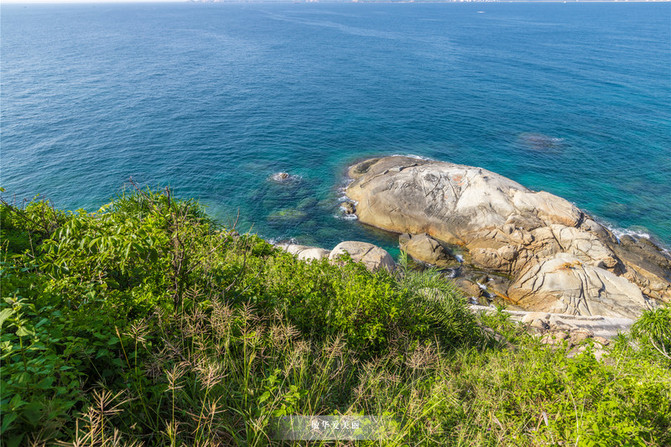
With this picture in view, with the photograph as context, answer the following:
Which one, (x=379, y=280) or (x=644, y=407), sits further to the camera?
(x=379, y=280)

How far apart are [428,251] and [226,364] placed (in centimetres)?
2739

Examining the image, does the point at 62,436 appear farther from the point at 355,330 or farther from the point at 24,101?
the point at 24,101

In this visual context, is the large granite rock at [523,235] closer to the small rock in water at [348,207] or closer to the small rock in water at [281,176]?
the small rock in water at [348,207]

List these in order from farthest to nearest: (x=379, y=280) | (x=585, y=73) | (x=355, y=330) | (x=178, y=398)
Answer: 1. (x=585, y=73)
2. (x=379, y=280)
3. (x=355, y=330)
4. (x=178, y=398)

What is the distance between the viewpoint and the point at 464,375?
9.28 m

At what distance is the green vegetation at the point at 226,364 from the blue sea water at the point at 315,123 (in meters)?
24.5

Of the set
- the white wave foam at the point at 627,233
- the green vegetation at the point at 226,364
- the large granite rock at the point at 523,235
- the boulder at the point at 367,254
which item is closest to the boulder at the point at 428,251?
the large granite rock at the point at 523,235

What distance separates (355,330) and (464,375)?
328 centimetres

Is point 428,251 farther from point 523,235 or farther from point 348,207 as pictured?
point 348,207

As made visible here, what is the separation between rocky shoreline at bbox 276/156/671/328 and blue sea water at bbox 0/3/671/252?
14.5 ft

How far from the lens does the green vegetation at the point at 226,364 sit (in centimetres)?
513

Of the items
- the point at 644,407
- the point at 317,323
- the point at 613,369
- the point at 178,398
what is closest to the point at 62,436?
the point at 178,398

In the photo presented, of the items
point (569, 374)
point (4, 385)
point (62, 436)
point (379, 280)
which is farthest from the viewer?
point (379, 280)

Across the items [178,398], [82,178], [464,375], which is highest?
[178,398]
